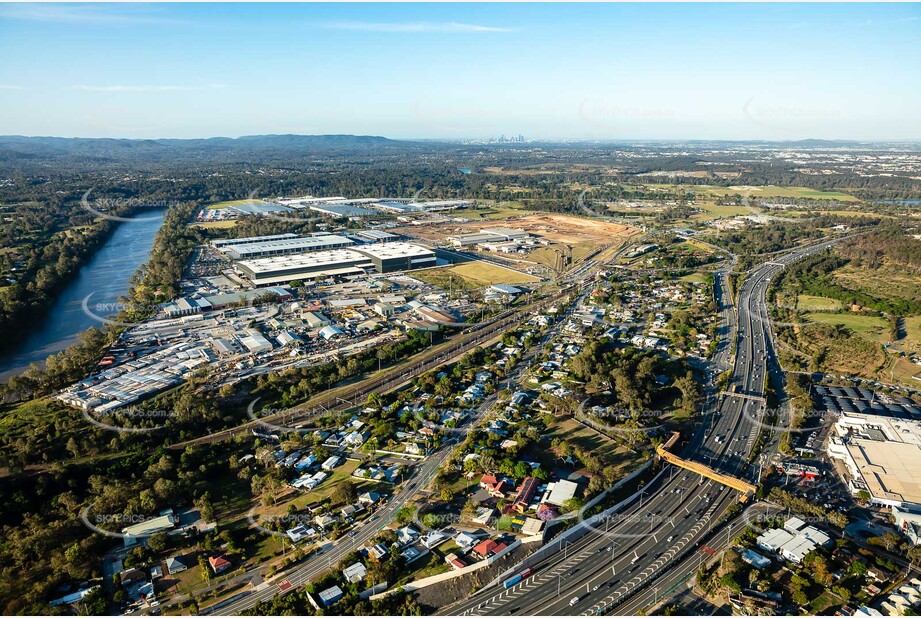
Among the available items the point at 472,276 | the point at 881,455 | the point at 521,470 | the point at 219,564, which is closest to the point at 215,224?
the point at 472,276

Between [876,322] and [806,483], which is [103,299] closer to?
[806,483]

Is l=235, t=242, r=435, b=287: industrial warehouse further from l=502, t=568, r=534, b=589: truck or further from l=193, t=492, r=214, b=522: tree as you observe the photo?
l=502, t=568, r=534, b=589: truck

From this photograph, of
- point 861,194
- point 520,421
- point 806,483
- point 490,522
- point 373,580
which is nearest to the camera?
point 373,580

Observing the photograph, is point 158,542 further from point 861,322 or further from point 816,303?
point 816,303

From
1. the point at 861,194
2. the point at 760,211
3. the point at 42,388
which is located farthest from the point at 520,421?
the point at 861,194

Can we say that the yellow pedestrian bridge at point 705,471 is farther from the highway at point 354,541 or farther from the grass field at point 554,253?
the grass field at point 554,253

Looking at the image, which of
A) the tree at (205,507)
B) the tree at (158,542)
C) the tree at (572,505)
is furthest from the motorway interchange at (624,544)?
the tree at (205,507)
